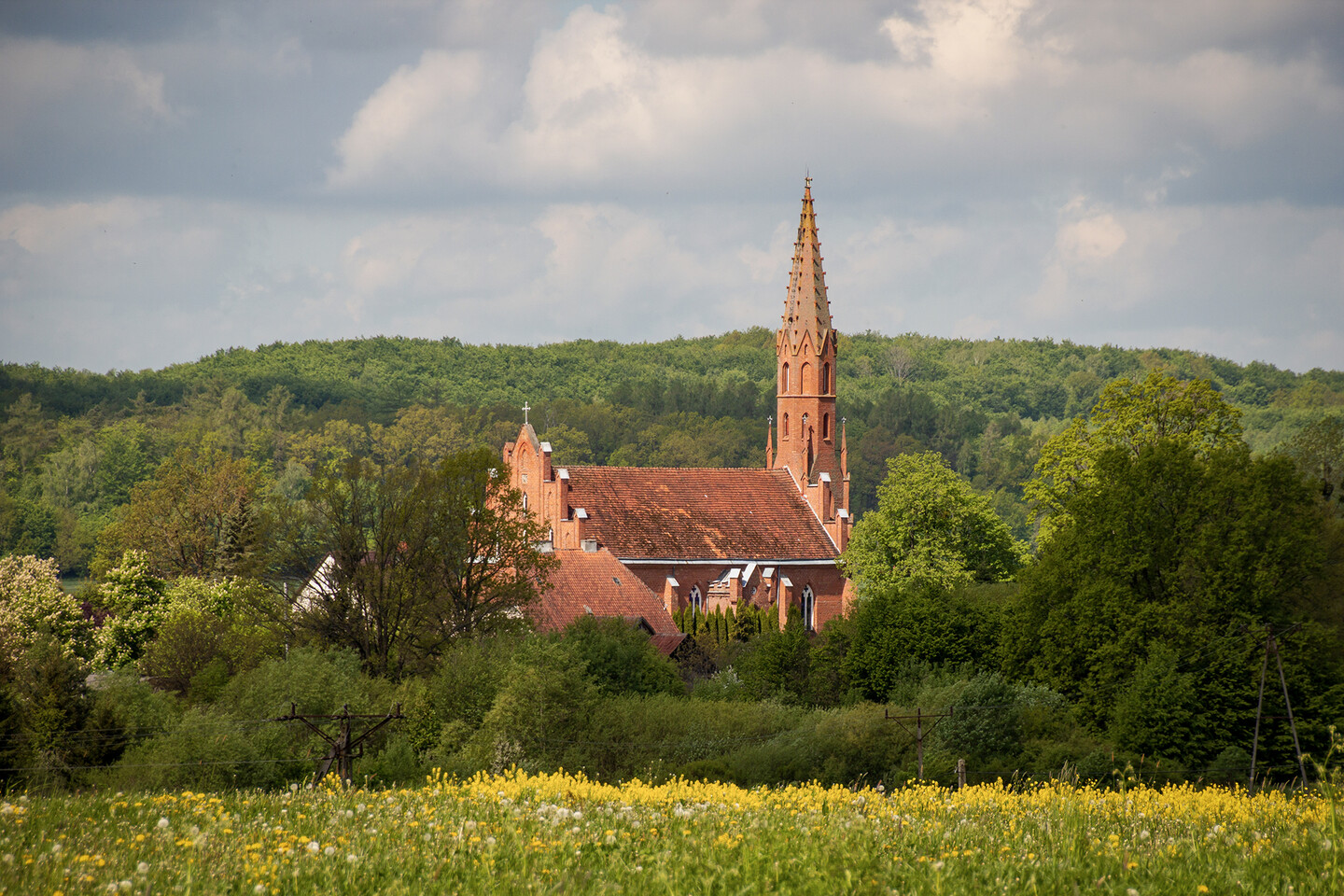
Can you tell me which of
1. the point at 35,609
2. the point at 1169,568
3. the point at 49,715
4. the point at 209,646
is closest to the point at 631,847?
the point at 49,715

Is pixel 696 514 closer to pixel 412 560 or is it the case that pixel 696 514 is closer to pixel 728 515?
pixel 728 515

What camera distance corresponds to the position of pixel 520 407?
166 meters

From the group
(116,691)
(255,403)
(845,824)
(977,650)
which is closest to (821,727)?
(977,650)

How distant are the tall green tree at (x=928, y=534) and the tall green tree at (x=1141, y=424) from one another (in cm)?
811

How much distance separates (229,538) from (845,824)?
68.7 meters

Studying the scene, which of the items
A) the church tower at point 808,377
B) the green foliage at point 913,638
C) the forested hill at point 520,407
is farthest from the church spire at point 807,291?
the forested hill at point 520,407

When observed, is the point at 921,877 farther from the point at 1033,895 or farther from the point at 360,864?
the point at 360,864

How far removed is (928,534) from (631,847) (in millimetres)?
51326

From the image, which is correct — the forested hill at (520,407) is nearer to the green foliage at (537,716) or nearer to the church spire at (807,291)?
the church spire at (807,291)

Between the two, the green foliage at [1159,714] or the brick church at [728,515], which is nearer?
the green foliage at [1159,714]

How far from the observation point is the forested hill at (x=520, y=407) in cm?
12794

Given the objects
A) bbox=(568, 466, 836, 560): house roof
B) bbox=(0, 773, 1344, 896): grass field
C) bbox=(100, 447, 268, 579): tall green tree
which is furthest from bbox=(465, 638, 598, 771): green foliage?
bbox=(100, 447, 268, 579): tall green tree

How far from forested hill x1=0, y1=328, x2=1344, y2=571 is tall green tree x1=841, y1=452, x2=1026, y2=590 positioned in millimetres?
64398

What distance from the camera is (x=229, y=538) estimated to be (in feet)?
239
